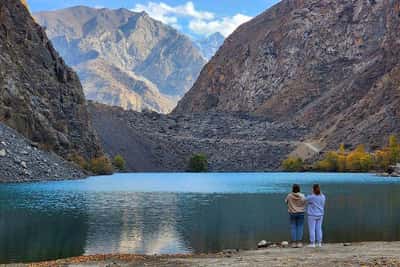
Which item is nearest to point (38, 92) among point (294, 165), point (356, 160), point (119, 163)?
point (119, 163)

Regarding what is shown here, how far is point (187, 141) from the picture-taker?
184 metres

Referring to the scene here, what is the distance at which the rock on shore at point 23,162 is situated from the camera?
276 ft

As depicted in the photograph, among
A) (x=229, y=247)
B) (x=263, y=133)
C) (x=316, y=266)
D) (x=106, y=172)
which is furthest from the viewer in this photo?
(x=263, y=133)

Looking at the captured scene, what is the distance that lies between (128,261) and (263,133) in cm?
16920

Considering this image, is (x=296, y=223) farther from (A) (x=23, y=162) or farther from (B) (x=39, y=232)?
(A) (x=23, y=162)

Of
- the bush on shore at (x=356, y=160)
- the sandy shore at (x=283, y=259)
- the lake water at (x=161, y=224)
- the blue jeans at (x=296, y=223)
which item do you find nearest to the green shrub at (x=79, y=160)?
the bush on shore at (x=356, y=160)

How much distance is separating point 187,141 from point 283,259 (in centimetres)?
16411

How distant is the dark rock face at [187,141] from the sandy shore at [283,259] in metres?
137

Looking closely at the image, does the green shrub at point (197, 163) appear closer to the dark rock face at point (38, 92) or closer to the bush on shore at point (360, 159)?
the bush on shore at point (360, 159)

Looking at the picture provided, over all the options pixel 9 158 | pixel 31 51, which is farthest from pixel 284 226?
pixel 31 51

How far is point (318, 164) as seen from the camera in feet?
506

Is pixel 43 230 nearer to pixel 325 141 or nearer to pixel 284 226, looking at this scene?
pixel 284 226

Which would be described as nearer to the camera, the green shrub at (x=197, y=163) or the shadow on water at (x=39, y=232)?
the shadow on water at (x=39, y=232)

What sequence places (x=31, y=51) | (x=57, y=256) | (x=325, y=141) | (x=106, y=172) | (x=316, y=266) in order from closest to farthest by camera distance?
(x=316, y=266)
(x=57, y=256)
(x=31, y=51)
(x=106, y=172)
(x=325, y=141)
